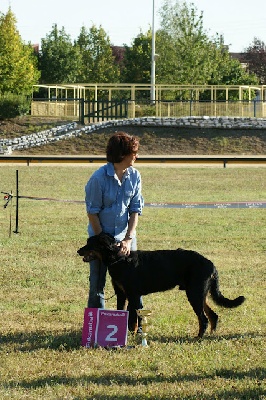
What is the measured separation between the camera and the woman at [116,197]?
702 centimetres

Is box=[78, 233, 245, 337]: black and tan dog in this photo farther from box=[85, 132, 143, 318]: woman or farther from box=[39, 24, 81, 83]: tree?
box=[39, 24, 81, 83]: tree

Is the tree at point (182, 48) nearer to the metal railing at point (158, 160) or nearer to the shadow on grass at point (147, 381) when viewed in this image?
the metal railing at point (158, 160)

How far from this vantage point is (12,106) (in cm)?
4603

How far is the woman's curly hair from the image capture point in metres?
6.99

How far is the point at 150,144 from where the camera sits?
41.1m

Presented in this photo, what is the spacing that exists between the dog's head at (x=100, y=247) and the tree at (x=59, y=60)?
65233 mm

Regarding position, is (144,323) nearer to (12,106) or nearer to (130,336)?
(130,336)

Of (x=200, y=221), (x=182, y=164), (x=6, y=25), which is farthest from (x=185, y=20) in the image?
(x=200, y=221)

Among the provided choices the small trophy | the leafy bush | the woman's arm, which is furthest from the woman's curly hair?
the leafy bush

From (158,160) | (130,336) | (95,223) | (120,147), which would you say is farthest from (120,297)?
(158,160)

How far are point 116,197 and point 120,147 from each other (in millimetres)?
417

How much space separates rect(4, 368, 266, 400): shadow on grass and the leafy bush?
40.3m

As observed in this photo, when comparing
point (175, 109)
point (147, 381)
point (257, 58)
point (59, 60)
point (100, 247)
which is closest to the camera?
point (147, 381)

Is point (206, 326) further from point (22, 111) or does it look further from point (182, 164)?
point (22, 111)
